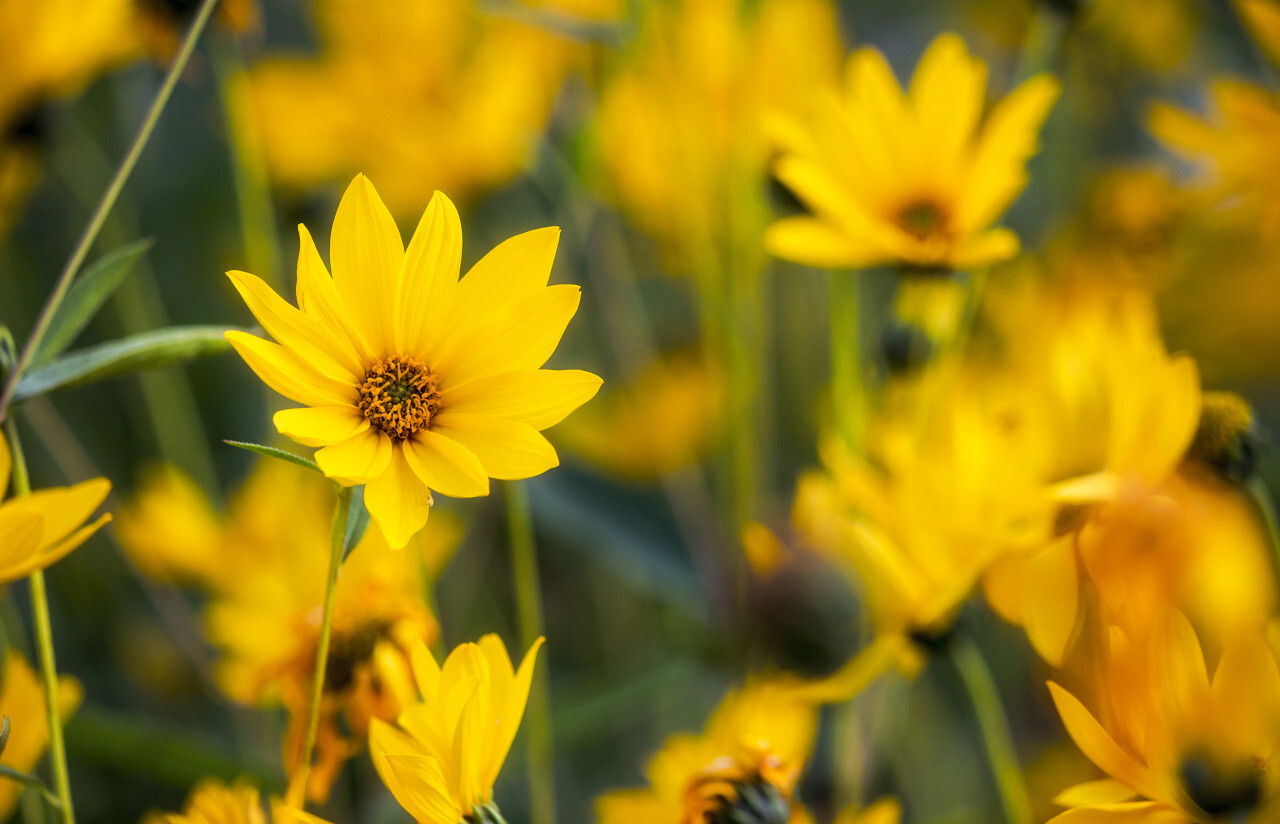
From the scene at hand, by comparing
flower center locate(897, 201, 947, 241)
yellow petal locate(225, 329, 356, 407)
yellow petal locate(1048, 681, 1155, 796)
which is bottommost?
yellow petal locate(1048, 681, 1155, 796)

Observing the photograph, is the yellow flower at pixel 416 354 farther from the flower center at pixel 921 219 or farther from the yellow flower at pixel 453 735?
the flower center at pixel 921 219

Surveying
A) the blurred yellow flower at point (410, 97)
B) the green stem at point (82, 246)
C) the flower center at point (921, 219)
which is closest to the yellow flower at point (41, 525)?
the green stem at point (82, 246)

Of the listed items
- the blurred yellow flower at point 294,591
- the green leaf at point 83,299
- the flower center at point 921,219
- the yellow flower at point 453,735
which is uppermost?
the green leaf at point 83,299

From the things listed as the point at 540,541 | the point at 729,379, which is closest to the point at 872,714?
the point at 729,379

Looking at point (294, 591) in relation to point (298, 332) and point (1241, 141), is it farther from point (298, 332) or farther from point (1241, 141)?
point (1241, 141)

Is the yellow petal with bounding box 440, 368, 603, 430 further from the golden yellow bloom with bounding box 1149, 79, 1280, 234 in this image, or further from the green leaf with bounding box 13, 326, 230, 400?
the golden yellow bloom with bounding box 1149, 79, 1280, 234

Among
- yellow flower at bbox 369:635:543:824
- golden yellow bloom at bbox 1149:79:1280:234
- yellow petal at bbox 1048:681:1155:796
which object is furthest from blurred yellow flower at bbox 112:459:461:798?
golden yellow bloom at bbox 1149:79:1280:234

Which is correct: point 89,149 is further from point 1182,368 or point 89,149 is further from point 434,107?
point 1182,368
